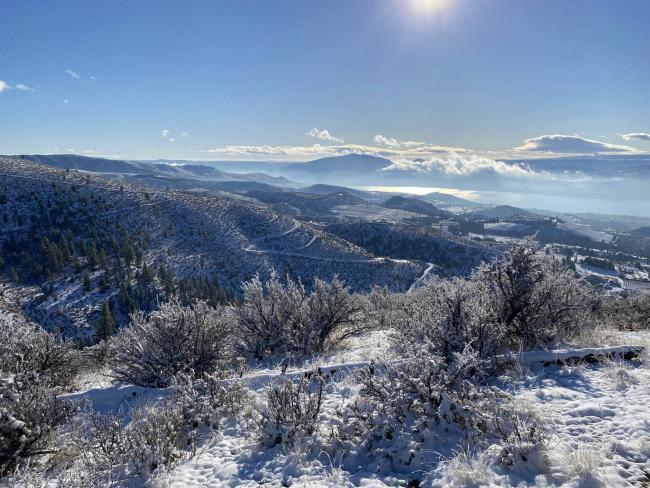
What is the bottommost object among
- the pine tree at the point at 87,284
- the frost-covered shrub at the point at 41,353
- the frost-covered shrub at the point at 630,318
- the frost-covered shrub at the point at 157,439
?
the pine tree at the point at 87,284

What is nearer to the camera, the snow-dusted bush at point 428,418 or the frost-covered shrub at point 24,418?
the snow-dusted bush at point 428,418

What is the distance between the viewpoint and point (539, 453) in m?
4.50

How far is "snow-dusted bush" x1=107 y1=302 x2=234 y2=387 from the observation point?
909cm

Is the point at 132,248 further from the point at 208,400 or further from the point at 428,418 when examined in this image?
the point at 428,418

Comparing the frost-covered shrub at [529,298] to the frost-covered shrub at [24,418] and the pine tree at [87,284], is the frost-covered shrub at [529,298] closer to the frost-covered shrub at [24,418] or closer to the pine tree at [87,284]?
the frost-covered shrub at [24,418]

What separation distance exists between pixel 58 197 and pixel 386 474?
12206 cm

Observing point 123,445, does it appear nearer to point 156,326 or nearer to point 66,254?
point 156,326

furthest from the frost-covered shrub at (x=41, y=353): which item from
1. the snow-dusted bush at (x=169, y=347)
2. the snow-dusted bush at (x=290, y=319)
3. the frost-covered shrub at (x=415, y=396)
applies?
→ the frost-covered shrub at (x=415, y=396)

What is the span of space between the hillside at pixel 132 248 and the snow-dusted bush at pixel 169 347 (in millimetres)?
57694

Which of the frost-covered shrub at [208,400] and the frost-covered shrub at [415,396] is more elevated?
the frost-covered shrub at [415,396]

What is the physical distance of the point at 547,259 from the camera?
36.3ft

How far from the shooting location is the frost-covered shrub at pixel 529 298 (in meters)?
9.53

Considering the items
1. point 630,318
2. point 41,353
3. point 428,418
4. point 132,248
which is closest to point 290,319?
point 41,353

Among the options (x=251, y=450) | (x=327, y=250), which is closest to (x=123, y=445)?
(x=251, y=450)
